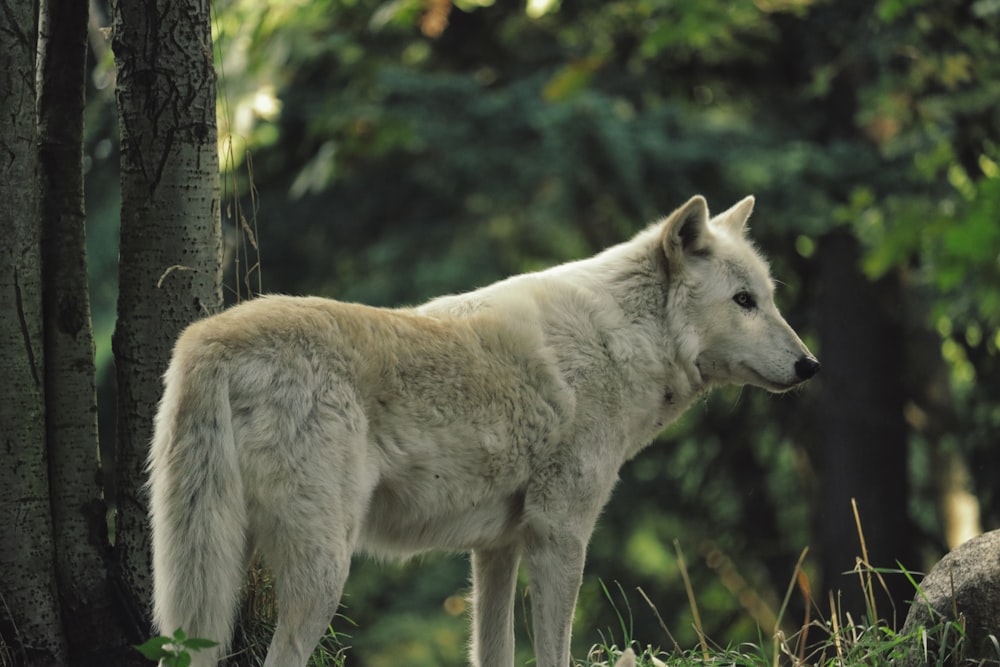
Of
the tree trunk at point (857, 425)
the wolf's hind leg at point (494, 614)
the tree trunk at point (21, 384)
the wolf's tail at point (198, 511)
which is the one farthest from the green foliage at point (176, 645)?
Result: the tree trunk at point (857, 425)

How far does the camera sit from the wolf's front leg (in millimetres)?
Answer: 4328

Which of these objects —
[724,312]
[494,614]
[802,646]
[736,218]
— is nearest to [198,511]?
[494,614]

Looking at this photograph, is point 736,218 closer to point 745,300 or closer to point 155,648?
point 745,300

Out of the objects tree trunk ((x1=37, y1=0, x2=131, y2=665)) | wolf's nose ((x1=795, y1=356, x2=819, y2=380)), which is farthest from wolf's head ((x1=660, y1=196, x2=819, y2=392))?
tree trunk ((x1=37, y1=0, x2=131, y2=665))

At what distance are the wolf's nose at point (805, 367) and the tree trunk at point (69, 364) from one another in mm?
2739

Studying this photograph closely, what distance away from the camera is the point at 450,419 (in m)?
4.02

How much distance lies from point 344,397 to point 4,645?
1.50m

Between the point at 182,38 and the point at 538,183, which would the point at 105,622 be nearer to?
the point at 182,38

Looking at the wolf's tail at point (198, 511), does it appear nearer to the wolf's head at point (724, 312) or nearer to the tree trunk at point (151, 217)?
the tree trunk at point (151, 217)

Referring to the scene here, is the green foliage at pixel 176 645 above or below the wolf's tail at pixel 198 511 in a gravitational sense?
below

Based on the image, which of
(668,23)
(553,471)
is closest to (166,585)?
(553,471)

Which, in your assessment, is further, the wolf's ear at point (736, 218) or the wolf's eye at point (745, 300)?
the wolf's ear at point (736, 218)

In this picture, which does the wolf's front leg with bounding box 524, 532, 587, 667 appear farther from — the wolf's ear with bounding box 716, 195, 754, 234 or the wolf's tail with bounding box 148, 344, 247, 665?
the wolf's ear with bounding box 716, 195, 754, 234

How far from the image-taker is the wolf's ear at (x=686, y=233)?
15.8 ft
